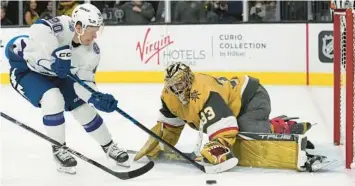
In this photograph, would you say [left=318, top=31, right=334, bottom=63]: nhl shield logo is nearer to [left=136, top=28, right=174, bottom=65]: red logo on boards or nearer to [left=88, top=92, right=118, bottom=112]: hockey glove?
[left=136, top=28, right=174, bottom=65]: red logo on boards

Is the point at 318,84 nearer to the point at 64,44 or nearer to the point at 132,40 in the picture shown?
the point at 132,40

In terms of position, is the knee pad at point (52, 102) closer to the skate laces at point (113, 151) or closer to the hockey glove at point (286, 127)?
the skate laces at point (113, 151)

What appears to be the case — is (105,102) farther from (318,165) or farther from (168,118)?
(318,165)

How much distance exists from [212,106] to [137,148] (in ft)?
3.31

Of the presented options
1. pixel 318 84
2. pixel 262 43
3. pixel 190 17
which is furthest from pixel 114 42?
pixel 318 84

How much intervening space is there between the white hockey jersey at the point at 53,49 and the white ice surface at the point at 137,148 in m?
0.49

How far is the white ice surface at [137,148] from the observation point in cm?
388

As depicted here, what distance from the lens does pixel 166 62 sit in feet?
27.0

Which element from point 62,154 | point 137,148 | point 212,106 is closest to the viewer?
point 212,106

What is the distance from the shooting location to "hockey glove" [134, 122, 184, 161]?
428cm

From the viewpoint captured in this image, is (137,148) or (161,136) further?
(137,148)

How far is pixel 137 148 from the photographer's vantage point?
4.85m

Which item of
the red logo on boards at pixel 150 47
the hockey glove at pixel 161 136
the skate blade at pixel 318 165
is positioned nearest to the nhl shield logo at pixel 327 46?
the red logo on boards at pixel 150 47

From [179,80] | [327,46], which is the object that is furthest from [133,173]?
[327,46]
